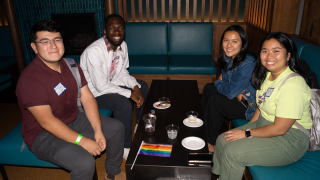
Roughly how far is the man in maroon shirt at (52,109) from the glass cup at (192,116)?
26.2 inches

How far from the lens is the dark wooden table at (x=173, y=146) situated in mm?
1301

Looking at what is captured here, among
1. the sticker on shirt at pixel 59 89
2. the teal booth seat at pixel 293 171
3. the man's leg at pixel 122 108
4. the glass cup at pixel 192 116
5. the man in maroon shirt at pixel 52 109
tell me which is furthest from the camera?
the man's leg at pixel 122 108

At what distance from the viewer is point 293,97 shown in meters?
1.24

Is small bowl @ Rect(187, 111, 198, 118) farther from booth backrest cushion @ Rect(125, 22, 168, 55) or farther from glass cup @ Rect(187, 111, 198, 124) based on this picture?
booth backrest cushion @ Rect(125, 22, 168, 55)

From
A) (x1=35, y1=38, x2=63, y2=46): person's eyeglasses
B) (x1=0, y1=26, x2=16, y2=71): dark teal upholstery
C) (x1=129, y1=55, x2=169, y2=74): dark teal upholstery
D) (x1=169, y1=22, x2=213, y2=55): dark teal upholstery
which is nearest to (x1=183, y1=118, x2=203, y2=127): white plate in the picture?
(x1=35, y1=38, x2=63, y2=46): person's eyeglasses

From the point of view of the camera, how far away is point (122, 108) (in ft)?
6.84

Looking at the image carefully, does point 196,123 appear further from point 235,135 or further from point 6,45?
point 6,45

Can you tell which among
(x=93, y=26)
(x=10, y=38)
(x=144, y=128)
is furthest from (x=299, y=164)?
(x=10, y=38)

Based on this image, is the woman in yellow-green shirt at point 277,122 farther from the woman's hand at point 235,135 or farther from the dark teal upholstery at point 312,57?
the dark teal upholstery at point 312,57

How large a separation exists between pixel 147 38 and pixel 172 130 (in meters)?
2.43

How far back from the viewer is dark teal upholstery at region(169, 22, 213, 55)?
142 inches

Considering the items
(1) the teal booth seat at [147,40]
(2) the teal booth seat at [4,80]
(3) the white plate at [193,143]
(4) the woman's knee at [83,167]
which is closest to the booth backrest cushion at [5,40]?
(2) the teal booth seat at [4,80]

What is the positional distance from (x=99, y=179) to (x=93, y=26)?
2.86 meters

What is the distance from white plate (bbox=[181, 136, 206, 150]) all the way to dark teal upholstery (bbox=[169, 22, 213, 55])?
7.91ft
